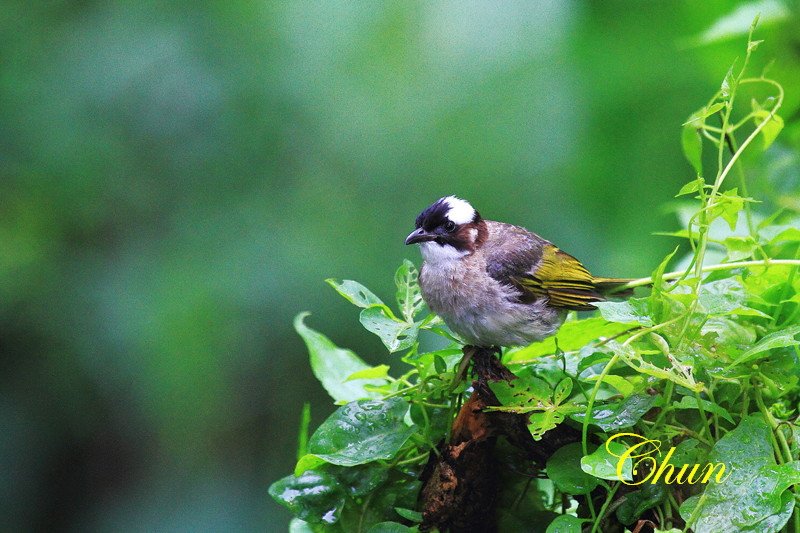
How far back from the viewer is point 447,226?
192 cm

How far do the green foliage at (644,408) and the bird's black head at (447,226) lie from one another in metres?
0.45

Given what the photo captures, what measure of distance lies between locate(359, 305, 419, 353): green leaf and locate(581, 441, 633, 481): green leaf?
0.97ft

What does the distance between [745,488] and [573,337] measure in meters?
0.45

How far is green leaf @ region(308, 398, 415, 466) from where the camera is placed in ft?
4.21

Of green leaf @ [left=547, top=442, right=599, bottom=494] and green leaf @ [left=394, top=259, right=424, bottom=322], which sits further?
green leaf @ [left=394, top=259, right=424, bottom=322]

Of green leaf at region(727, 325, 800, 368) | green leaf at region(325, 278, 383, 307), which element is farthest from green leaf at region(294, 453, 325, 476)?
green leaf at region(727, 325, 800, 368)

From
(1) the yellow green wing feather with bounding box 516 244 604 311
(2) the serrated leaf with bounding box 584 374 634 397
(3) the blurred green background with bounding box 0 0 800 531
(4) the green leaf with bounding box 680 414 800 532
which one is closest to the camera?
(4) the green leaf with bounding box 680 414 800 532

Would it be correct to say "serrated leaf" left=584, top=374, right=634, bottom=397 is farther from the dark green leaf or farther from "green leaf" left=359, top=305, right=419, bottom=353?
"green leaf" left=359, top=305, right=419, bottom=353

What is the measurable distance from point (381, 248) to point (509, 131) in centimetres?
74

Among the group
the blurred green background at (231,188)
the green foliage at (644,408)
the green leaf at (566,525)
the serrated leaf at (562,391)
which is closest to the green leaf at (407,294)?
the green foliage at (644,408)

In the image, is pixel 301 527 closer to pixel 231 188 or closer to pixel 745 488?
pixel 745 488

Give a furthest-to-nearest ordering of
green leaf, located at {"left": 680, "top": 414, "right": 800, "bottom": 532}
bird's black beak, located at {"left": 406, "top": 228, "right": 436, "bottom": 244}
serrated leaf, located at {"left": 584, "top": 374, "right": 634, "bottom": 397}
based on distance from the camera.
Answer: bird's black beak, located at {"left": 406, "top": 228, "right": 436, "bottom": 244} < serrated leaf, located at {"left": 584, "top": 374, "right": 634, "bottom": 397} < green leaf, located at {"left": 680, "top": 414, "right": 800, "bottom": 532}

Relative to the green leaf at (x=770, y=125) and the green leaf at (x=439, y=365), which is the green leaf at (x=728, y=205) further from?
the green leaf at (x=439, y=365)

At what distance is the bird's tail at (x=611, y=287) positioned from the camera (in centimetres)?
180
